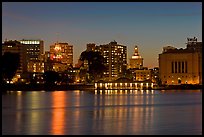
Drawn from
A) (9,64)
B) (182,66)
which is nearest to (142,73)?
(182,66)

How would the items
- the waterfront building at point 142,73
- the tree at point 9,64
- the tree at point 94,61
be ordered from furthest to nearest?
the waterfront building at point 142,73, the tree at point 94,61, the tree at point 9,64

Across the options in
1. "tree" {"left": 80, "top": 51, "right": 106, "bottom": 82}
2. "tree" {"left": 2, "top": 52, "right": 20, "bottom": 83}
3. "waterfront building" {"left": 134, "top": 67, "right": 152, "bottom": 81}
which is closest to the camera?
"tree" {"left": 2, "top": 52, "right": 20, "bottom": 83}

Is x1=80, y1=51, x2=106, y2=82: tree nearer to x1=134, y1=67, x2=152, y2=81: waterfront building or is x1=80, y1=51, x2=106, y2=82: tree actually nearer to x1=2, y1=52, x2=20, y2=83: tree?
x1=2, y1=52, x2=20, y2=83: tree

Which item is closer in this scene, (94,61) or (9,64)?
(9,64)

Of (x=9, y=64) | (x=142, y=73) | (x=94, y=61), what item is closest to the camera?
(x=9, y=64)

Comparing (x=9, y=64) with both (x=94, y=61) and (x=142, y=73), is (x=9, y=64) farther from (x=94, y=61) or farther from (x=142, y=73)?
(x=142, y=73)

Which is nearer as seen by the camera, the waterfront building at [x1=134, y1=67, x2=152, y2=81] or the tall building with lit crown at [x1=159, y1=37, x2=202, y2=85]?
the tall building with lit crown at [x1=159, y1=37, x2=202, y2=85]

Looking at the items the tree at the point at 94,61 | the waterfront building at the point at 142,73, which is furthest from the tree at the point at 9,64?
the waterfront building at the point at 142,73

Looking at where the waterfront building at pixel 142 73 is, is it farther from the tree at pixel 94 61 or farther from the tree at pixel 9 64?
the tree at pixel 9 64

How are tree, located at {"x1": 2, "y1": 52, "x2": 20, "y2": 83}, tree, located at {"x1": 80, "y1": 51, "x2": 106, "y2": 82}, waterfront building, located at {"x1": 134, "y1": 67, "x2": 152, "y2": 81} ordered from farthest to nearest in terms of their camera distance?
1. waterfront building, located at {"x1": 134, "y1": 67, "x2": 152, "y2": 81}
2. tree, located at {"x1": 80, "y1": 51, "x2": 106, "y2": 82}
3. tree, located at {"x1": 2, "y1": 52, "x2": 20, "y2": 83}

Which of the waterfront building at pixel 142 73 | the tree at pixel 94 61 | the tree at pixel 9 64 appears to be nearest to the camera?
the tree at pixel 9 64

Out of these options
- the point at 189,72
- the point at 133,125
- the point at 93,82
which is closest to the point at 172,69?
the point at 189,72

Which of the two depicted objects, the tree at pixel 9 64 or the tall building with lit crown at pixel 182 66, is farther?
the tall building with lit crown at pixel 182 66

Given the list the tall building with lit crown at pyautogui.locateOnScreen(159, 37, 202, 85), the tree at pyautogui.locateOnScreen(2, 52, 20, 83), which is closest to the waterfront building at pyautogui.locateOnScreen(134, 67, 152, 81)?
the tall building with lit crown at pyautogui.locateOnScreen(159, 37, 202, 85)
